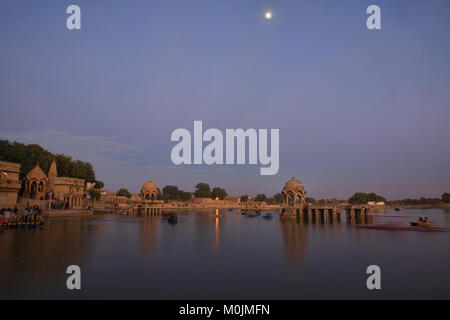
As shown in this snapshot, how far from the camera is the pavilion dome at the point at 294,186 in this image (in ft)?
217

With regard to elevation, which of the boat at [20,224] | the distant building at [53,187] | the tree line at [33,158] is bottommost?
the boat at [20,224]

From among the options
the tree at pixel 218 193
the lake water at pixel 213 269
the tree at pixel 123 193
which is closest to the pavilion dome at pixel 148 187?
the lake water at pixel 213 269

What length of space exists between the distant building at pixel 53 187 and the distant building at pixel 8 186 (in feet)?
26.5

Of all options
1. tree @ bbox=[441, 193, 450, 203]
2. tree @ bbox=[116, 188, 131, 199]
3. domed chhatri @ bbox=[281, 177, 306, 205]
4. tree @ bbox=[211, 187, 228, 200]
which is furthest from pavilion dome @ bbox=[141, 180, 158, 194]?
tree @ bbox=[441, 193, 450, 203]

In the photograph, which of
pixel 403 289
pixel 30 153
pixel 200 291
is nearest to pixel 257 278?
pixel 200 291

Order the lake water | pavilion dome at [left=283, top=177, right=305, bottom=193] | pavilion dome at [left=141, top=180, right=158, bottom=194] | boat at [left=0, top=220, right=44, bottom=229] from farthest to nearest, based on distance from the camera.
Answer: pavilion dome at [left=141, top=180, right=158, bottom=194]
pavilion dome at [left=283, top=177, right=305, bottom=193]
boat at [left=0, top=220, right=44, bottom=229]
the lake water

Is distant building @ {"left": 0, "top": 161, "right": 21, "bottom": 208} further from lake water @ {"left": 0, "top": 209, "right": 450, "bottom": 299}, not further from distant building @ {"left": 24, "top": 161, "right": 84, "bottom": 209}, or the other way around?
lake water @ {"left": 0, "top": 209, "right": 450, "bottom": 299}

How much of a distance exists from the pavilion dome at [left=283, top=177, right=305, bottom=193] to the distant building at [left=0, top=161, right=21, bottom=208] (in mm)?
51000

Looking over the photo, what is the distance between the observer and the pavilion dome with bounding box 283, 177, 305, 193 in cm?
6619

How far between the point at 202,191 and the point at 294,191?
10980cm

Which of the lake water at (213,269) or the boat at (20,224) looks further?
the boat at (20,224)

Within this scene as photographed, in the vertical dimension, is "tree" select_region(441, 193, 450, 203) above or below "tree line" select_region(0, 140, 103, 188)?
below

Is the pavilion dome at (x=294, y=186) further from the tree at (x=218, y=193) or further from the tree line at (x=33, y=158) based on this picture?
the tree at (x=218, y=193)
